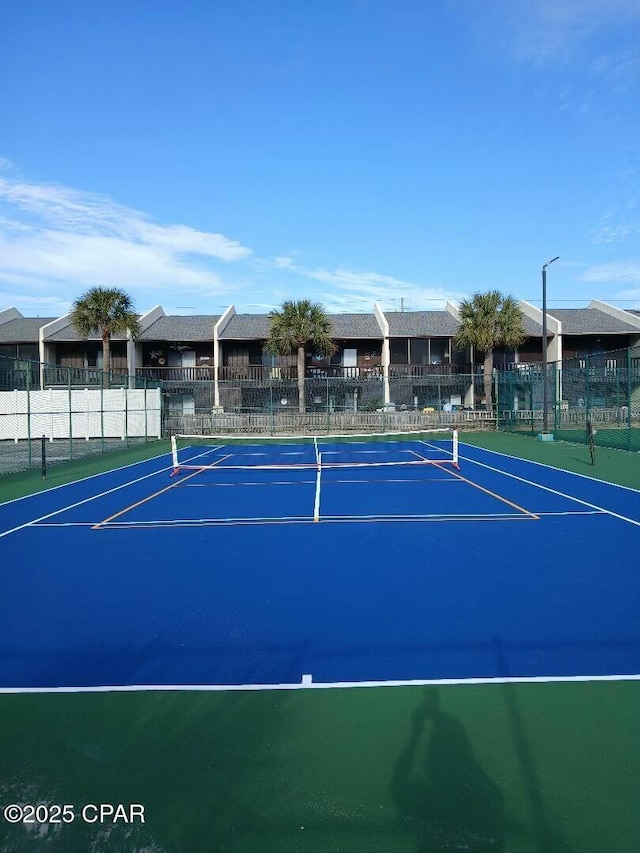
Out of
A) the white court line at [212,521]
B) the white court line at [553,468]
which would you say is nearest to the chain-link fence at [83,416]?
the white court line at [553,468]

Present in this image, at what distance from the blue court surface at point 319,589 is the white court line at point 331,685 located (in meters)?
0.03

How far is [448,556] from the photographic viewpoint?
29.7 feet

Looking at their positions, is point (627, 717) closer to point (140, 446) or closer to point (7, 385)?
point (140, 446)

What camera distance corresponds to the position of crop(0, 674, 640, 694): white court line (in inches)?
197

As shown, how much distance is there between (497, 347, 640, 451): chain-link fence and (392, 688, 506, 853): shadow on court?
67.1 ft

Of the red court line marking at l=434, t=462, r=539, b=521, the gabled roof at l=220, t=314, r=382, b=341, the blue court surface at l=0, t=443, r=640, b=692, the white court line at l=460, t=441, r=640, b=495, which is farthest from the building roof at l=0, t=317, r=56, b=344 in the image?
the red court line marking at l=434, t=462, r=539, b=521

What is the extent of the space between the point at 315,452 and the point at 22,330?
3249 cm

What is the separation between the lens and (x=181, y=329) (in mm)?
49250

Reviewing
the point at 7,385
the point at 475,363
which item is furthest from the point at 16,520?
the point at 475,363

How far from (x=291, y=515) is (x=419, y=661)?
703 centimetres

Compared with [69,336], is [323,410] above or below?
below

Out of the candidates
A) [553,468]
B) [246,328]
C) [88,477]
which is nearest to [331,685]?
[553,468]

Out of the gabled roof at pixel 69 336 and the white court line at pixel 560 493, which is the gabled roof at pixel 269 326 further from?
the white court line at pixel 560 493

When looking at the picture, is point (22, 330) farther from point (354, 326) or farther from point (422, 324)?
point (422, 324)
